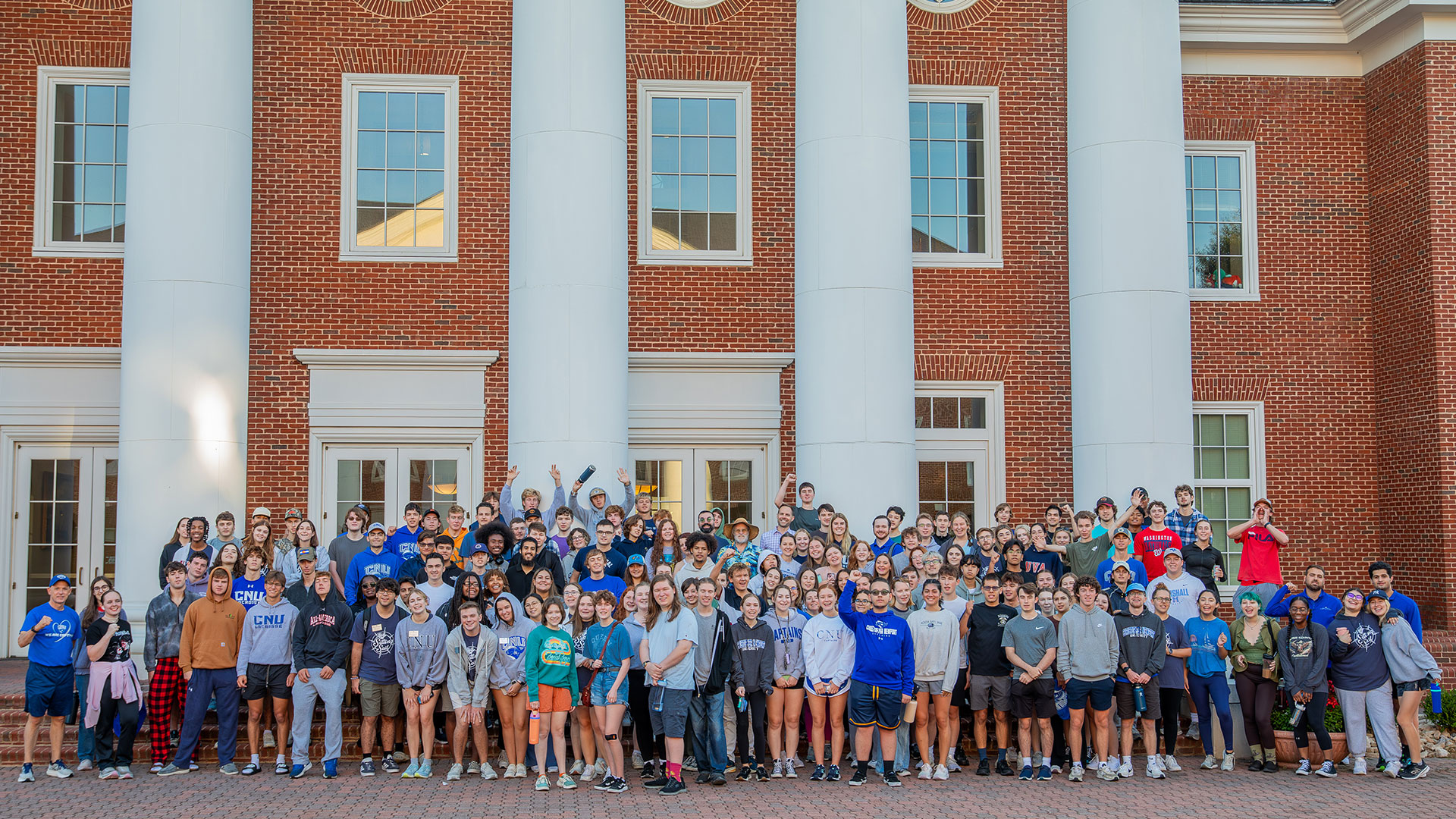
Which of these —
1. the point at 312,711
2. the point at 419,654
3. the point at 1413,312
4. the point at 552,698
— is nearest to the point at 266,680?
the point at 312,711

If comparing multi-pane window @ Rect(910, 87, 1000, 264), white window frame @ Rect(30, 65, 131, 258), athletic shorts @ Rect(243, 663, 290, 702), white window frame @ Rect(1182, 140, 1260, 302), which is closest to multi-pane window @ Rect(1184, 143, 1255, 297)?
white window frame @ Rect(1182, 140, 1260, 302)

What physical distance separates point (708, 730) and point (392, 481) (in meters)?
7.12

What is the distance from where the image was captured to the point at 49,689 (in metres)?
10.5

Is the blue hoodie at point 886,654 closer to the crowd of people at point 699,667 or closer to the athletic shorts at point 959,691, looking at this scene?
the crowd of people at point 699,667

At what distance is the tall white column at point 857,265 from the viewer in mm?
14516

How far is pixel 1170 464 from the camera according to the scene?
15.2m

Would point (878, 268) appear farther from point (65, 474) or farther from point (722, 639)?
point (65, 474)

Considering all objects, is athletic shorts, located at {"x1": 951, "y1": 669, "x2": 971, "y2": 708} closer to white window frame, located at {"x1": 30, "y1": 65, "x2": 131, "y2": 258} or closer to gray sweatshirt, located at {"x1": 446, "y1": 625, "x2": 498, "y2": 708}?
gray sweatshirt, located at {"x1": 446, "y1": 625, "x2": 498, "y2": 708}

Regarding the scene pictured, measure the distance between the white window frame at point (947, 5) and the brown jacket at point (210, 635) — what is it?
37.9 ft

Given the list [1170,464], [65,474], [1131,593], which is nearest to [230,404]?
[65,474]

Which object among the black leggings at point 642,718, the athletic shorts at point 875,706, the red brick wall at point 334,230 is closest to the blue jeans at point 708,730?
the black leggings at point 642,718

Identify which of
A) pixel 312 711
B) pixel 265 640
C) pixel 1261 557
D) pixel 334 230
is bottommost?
pixel 312 711

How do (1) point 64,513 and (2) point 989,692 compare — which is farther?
(1) point 64,513

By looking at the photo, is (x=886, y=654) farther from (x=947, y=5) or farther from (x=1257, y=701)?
(x=947, y=5)
